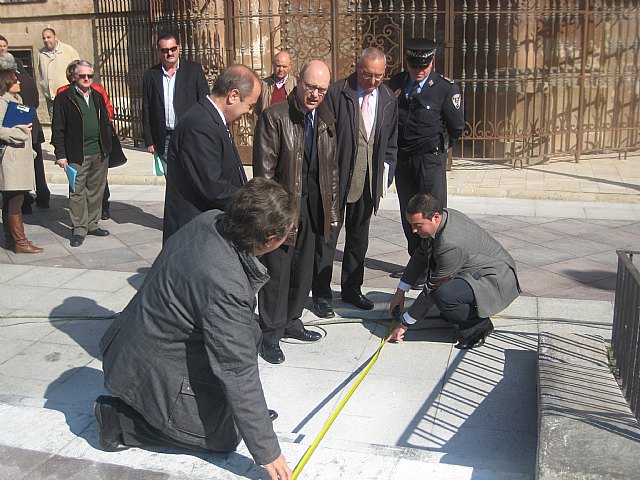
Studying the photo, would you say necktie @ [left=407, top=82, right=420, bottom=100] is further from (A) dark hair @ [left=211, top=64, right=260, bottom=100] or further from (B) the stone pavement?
(A) dark hair @ [left=211, top=64, right=260, bottom=100]

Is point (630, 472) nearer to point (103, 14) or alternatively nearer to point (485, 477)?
point (485, 477)

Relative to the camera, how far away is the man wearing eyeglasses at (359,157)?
550 cm

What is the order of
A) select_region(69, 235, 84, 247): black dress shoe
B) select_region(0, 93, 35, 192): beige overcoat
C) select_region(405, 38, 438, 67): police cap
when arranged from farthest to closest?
select_region(69, 235, 84, 247): black dress shoe
select_region(0, 93, 35, 192): beige overcoat
select_region(405, 38, 438, 67): police cap

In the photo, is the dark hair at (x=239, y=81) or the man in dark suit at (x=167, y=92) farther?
the man in dark suit at (x=167, y=92)

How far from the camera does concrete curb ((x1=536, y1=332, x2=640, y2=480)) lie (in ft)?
10.2

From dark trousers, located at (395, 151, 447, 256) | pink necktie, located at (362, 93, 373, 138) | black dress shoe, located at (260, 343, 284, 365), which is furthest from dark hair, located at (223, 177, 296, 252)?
dark trousers, located at (395, 151, 447, 256)

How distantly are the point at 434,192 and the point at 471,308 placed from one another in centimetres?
162

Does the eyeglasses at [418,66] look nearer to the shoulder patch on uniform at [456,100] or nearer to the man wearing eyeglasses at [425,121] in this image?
the man wearing eyeglasses at [425,121]

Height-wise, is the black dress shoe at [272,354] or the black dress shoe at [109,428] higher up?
the black dress shoe at [109,428]

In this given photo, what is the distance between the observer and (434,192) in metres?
6.28

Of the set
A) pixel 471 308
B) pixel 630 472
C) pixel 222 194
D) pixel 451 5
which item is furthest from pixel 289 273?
pixel 451 5

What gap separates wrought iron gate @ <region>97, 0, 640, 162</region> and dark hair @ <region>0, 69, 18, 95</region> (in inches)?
188

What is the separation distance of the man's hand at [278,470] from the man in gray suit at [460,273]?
1929 mm

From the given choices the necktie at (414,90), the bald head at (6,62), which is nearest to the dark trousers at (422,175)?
the necktie at (414,90)
